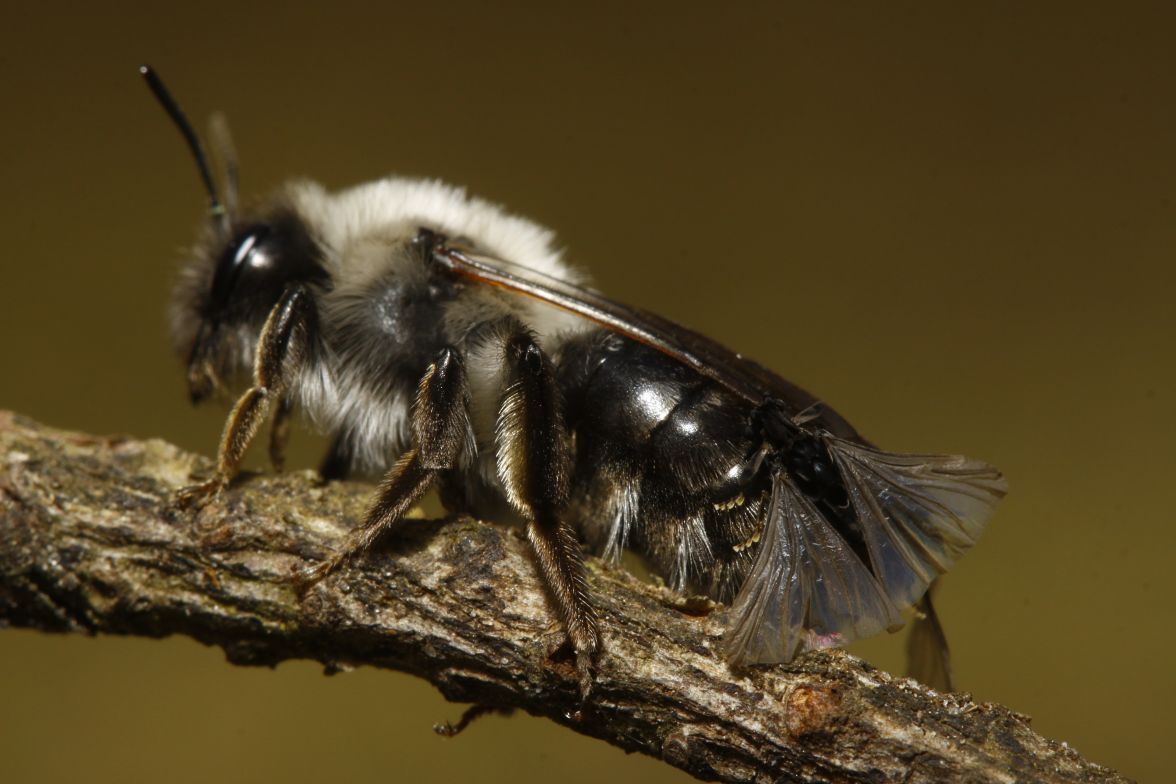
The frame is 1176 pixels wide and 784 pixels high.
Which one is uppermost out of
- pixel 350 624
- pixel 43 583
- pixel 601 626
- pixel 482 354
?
pixel 482 354

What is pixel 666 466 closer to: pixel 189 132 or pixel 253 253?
pixel 253 253

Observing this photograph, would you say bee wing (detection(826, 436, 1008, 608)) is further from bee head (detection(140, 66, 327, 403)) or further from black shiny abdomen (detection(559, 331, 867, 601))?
bee head (detection(140, 66, 327, 403))

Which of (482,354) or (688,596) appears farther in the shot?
(482,354)

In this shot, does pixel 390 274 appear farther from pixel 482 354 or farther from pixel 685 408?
pixel 685 408

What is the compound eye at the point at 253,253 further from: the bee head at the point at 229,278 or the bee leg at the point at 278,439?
the bee leg at the point at 278,439

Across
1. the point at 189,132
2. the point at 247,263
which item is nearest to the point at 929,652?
the point at 247,263

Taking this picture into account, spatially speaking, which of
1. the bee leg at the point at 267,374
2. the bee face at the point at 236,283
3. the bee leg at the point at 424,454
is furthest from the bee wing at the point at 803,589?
the bee face at the point at 236,283

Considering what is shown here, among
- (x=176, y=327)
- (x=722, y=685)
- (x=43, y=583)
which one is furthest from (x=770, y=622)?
(x=176, y=327)
